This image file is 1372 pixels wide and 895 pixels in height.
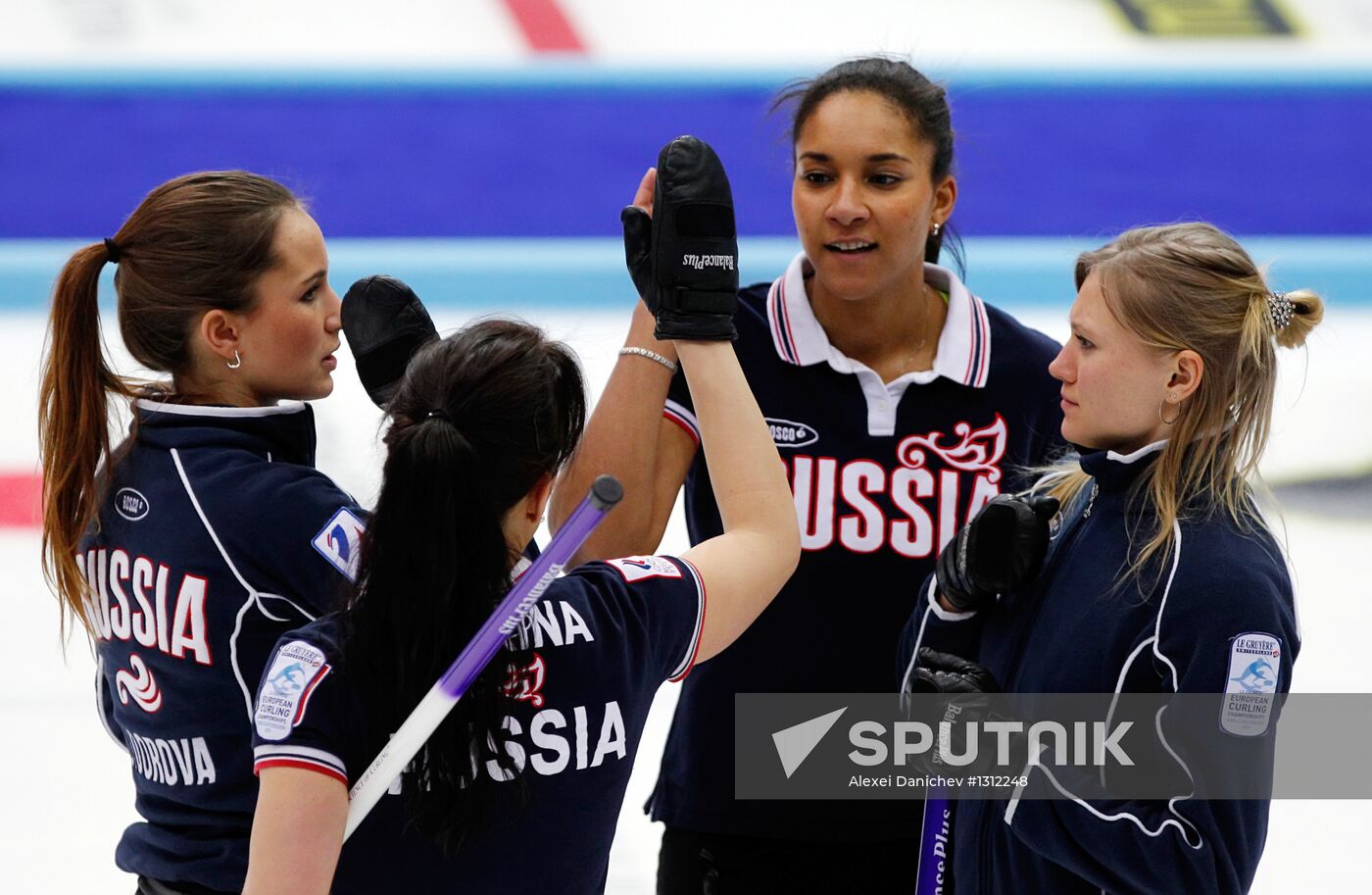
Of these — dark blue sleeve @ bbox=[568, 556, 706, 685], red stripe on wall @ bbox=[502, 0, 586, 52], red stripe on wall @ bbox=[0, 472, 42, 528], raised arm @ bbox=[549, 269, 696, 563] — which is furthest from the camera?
red stripe on wall @ bbox=[502, 0, 586, 52]

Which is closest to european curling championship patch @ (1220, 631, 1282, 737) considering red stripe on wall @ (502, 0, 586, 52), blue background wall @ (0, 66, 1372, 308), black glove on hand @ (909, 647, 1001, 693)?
black glove on hand @ (909, 647, 1001, 693)

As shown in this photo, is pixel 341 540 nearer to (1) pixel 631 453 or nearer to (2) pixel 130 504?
(2) pixel 130 504

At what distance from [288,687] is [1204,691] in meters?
0.74

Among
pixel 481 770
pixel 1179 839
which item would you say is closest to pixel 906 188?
pixel 1179 839

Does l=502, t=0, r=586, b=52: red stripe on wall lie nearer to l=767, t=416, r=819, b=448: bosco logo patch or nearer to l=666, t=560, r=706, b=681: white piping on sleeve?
l=767, t=416, r=819, b=448: bosco logo patch

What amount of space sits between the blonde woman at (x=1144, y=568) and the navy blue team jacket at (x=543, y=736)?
0.38 m

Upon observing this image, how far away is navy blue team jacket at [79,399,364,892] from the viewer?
1250mm

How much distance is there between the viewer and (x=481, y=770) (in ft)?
3.76

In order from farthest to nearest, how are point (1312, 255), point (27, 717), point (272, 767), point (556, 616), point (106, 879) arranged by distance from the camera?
point (1312, 255) → point (27, 717) → point (106, 879) → point (556, 616) → point (272, 767)

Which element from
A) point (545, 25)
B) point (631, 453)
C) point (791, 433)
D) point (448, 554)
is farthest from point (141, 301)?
point (545, 25)

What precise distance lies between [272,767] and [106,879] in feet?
5.39

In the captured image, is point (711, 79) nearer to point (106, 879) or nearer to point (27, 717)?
point (27, 717)

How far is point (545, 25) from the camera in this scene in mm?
7043

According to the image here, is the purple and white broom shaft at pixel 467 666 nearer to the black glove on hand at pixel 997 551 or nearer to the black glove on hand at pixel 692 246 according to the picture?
the black glove on hand at pixel 692 246
